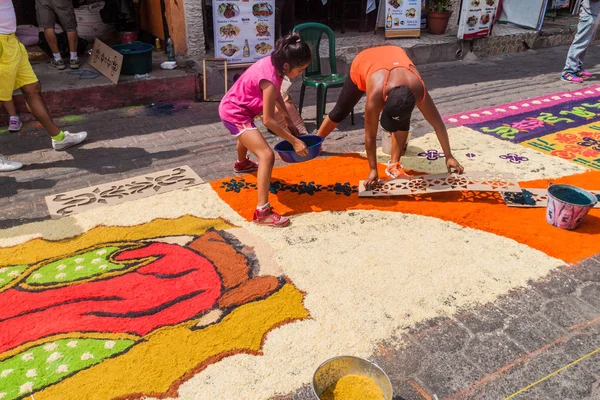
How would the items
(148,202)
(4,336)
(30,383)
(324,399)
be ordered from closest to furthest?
(324,399) < (30,383) < (4,336) < (148,202)

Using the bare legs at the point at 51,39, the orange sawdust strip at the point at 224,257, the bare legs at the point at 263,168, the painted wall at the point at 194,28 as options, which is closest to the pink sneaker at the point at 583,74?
the painted wall at the point at 194,28

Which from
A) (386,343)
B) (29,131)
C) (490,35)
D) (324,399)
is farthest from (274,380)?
(490,35)

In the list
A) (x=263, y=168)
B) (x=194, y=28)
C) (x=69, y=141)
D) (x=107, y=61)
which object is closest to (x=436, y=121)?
(x=263, y=168)

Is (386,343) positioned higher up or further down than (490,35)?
further down

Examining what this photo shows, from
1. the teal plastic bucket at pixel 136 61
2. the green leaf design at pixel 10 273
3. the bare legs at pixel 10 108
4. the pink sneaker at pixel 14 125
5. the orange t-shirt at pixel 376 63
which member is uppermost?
the orange t-shirt at pixel 376 63

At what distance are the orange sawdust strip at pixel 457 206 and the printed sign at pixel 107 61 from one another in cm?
286

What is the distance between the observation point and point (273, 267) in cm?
317

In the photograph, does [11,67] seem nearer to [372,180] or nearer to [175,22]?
[175,22]

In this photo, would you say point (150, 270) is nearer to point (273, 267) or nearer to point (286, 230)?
point (273, 267)

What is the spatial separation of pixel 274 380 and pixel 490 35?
359 inches

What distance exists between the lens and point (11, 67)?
4.34 metres

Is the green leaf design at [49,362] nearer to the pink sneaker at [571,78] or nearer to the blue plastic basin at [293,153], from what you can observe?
the blue plastic basin at [293,153]

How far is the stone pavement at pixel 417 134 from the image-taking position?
7.81 feet

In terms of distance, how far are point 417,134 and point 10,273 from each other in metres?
4.23
